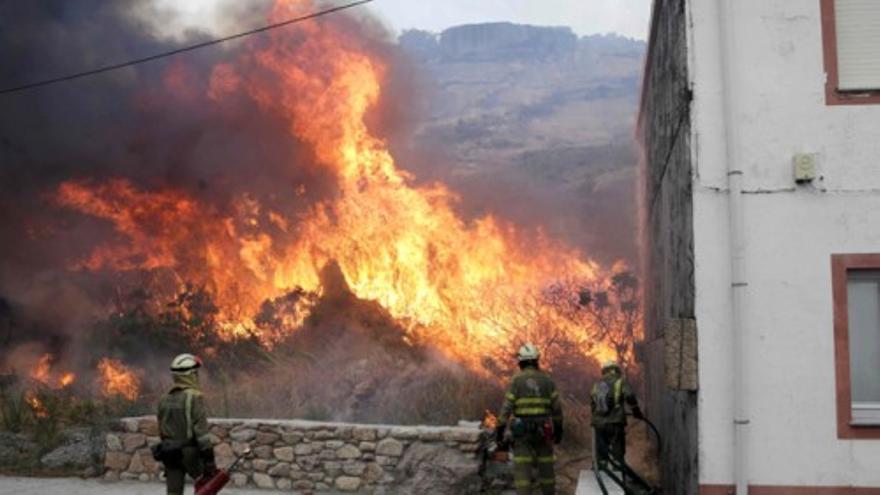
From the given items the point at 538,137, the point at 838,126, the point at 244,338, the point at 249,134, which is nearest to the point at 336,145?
the point at 249,134

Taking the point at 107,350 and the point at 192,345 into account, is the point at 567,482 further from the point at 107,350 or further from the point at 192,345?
the point at 107,350

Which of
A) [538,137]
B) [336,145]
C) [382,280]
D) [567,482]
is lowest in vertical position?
[567,482]

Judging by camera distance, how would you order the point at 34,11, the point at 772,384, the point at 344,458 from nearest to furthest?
1. the point at 772,384
2. the point at 344,458
3. the point at 34,11

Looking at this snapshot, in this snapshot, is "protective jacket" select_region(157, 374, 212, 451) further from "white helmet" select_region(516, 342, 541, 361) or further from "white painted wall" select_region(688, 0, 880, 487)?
"white painted wall" select_region(688, 0, 880, 487)

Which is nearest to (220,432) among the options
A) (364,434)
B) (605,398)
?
(364,434)

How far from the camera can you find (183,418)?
285 inches

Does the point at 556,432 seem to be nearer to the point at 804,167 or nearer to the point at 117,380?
the point at 804,167

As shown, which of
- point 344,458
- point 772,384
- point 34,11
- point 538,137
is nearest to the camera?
point 772,384

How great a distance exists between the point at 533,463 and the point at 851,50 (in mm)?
4978

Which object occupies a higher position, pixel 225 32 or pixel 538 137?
pixel 538 137

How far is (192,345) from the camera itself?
16844mm

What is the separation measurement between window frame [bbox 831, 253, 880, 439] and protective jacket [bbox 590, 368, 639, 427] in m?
3.77

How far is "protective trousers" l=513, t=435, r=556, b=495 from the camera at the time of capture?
8352 millimetres

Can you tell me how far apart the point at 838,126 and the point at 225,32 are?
53.7 feet
